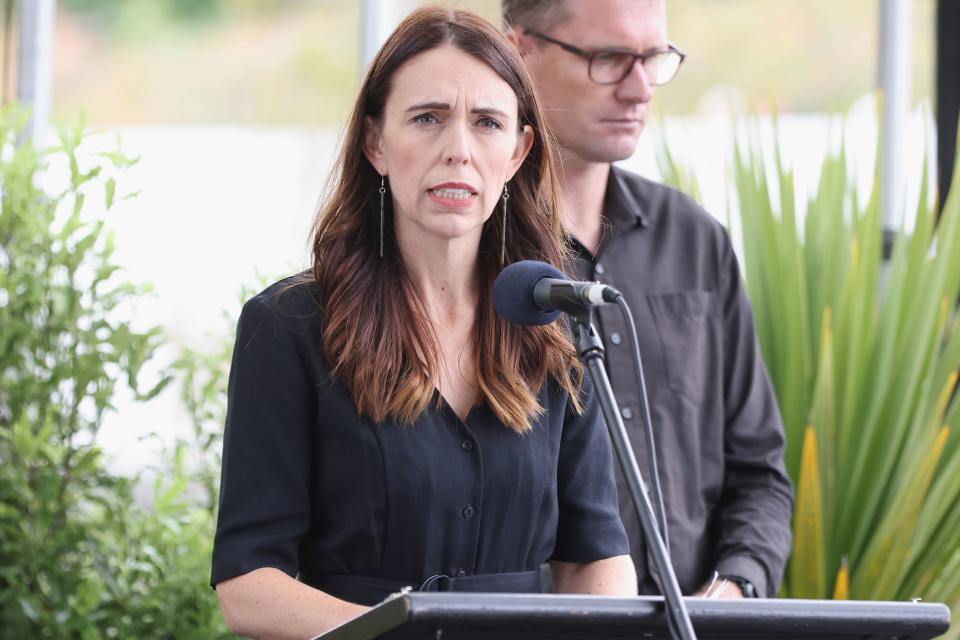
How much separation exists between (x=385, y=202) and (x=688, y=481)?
2.62 ft

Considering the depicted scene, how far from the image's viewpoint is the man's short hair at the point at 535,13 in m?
2.17

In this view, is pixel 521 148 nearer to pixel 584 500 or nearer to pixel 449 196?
pixel 449 196

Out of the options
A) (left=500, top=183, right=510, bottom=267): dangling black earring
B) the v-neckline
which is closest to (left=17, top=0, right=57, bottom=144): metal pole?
(left=500, top=183, right=510, bottom=267): dangling black earring

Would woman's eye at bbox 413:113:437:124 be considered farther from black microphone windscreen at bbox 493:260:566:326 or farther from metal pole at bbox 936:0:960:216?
metal pole at bbox 936:0:960:216

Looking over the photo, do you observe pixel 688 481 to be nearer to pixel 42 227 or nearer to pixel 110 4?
pixel 42 227

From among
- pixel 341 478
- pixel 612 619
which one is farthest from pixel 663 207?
pixel 612 619

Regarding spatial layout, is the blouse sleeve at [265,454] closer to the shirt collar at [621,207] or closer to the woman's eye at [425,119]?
the woman's eye at [425,119]

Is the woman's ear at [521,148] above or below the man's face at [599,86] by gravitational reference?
below

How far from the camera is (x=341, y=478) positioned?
61.6 inches

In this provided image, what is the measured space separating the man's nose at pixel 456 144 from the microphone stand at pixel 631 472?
39 cm

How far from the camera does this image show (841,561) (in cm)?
257

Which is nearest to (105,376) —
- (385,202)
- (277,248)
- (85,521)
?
(85,521)

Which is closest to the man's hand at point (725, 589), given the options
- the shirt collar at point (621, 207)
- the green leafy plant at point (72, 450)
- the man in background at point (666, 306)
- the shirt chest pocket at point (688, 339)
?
the man in background at point (666, 306)

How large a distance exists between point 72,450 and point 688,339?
1.37m
